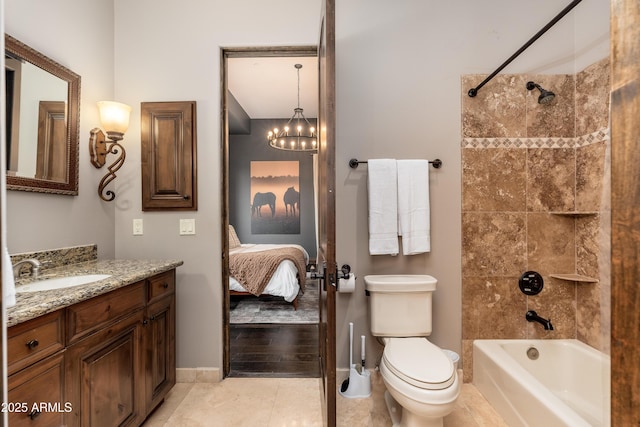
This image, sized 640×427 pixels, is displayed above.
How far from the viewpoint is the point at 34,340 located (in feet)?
3.50

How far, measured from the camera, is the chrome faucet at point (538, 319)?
6.72ft

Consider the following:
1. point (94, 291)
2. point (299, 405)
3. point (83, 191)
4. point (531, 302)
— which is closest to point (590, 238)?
point (531, 302)

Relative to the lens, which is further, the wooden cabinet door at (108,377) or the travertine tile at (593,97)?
the travertine tile at (593,97)

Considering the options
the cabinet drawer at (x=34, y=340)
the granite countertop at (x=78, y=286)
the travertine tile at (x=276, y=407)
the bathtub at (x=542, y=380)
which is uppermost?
the granite countertop at (x=78, y=286)

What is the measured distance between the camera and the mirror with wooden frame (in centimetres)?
150

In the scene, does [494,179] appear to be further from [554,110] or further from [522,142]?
[554,110]

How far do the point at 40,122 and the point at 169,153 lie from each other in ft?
2.30

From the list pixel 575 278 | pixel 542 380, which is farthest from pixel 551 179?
pixel 542 380

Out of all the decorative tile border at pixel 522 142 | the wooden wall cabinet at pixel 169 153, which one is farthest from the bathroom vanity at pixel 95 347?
the decorative tile border at pixel 522 142

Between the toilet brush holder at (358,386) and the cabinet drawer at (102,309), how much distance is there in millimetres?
1382

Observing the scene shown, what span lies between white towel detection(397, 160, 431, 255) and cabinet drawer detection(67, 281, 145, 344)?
1644 millimetres

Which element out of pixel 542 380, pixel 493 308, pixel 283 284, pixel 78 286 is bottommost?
pixel 542 380

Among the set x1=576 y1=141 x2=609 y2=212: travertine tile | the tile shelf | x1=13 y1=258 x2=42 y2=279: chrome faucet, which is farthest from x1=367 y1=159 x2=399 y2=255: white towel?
x1=13 y1=258 x2=42 y2=279: chrome faucet

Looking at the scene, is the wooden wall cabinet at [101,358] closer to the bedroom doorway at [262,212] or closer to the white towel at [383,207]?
the bedroom doorway at [262,212]
